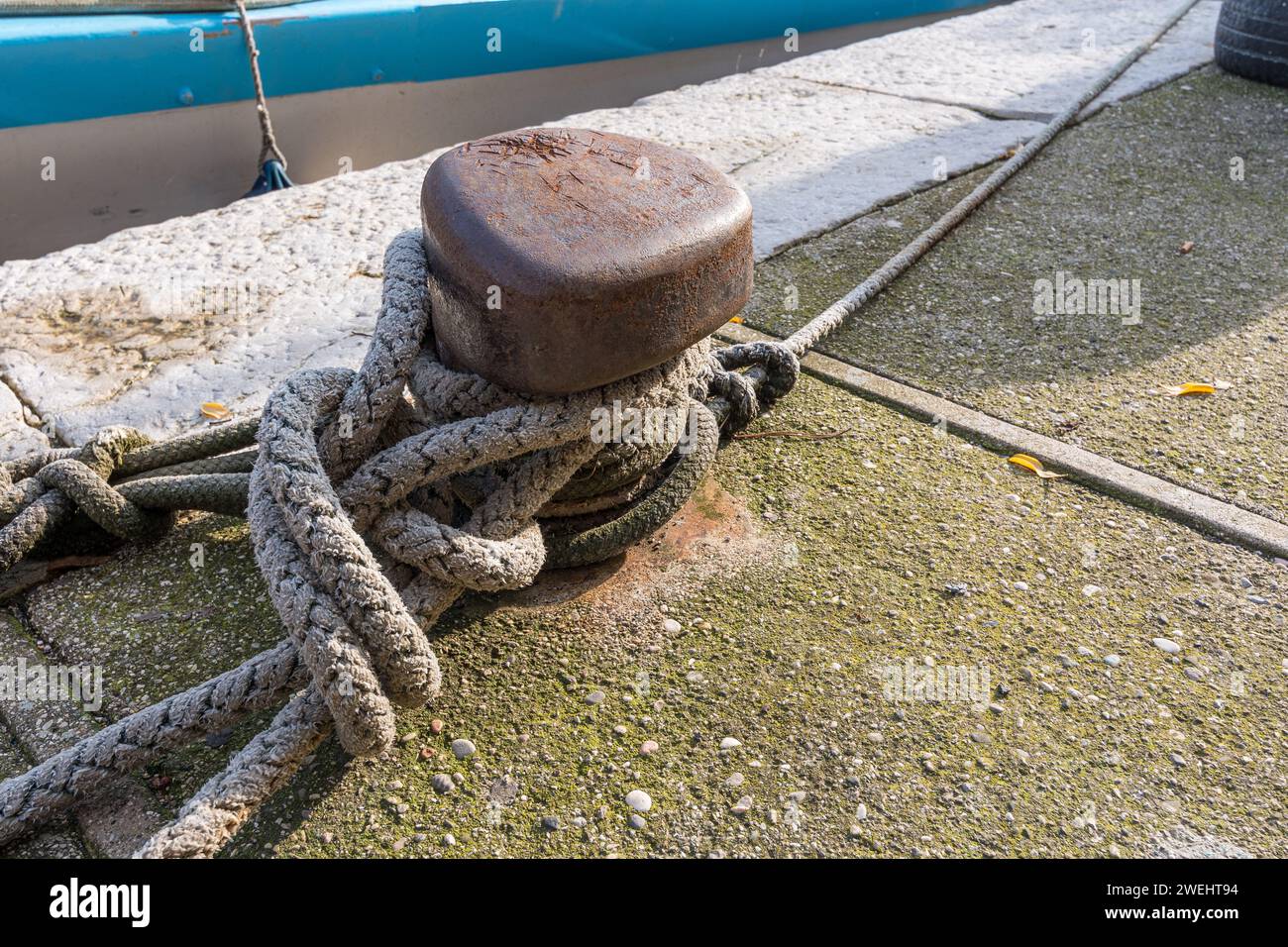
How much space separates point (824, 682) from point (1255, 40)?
3.87m

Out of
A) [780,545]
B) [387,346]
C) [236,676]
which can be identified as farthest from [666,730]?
[387,346]

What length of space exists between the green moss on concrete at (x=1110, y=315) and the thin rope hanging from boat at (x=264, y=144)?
243cm

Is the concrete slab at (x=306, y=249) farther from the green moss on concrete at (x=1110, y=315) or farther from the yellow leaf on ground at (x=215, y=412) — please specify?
the green moss on concrete at (x=1110, y=315)

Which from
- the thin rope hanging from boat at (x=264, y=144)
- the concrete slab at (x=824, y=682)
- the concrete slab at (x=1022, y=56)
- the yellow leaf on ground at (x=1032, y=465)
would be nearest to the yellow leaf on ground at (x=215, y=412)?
the concrete slab at (x=824, y=682)

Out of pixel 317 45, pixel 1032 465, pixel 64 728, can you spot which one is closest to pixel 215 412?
pixel 64 728

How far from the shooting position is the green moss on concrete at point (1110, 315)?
2.12 meters

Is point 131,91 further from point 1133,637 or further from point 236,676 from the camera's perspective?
point 1133,637

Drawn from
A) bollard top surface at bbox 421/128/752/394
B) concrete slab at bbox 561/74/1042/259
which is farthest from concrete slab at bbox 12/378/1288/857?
Result: concrete slab at bbox 561/74/1042/259

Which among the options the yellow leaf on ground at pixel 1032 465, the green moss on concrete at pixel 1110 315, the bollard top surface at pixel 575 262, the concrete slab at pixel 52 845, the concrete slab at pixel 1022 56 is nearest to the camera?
the concrete slab at pixel 52 845

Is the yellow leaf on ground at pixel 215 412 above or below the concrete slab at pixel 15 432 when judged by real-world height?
below

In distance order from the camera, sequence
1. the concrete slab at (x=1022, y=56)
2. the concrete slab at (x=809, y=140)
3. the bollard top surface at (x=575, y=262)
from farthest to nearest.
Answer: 1. the concrete slab at (x=1022, y=56)
2. the concrete slab at (x=809, y=140)
3. the bollard top surface at (x=575, y=262)

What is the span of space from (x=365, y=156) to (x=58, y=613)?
150 inches

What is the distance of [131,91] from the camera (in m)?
4.25

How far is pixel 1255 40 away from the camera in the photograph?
4082 millimetres
